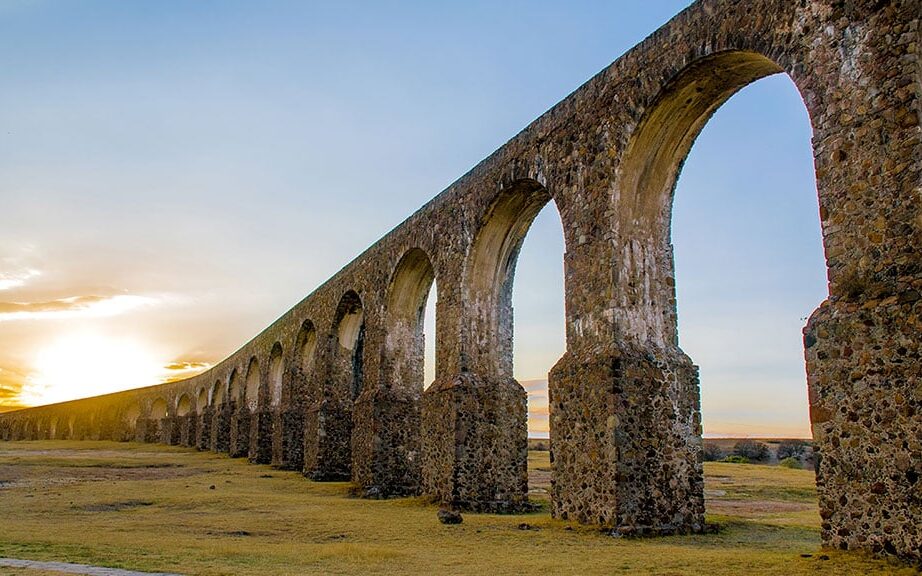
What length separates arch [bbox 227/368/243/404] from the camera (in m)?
35.3

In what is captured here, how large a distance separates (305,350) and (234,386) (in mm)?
12398

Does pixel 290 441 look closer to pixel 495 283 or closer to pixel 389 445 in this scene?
pixel 389 445

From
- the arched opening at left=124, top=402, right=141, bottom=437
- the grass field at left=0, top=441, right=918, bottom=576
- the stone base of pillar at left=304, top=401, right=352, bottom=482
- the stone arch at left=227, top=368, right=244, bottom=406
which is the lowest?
the grass field at left=0, top=441, right=918, bottom=576

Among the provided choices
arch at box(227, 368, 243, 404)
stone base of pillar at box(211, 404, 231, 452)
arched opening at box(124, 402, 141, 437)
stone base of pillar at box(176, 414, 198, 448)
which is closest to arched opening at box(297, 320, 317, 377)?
arch at box(227, 368, 243, 404)

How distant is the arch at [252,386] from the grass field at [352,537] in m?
14.3

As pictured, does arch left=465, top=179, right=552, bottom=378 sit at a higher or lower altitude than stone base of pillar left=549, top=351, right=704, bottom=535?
higher

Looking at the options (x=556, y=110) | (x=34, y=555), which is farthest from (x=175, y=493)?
(x=556, y=110)

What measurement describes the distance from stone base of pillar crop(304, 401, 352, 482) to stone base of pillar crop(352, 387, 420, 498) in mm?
3528

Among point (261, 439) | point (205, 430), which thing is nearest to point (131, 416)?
point (205, 430)

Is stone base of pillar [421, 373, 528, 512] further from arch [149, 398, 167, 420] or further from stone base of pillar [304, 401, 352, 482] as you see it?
arch [149, 398, 167, 420]

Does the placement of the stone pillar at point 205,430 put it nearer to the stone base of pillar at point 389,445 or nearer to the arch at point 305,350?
the arch at point 305,350

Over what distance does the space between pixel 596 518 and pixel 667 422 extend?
5.06ft

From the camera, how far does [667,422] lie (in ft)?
32.3

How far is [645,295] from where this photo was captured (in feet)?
34.4
